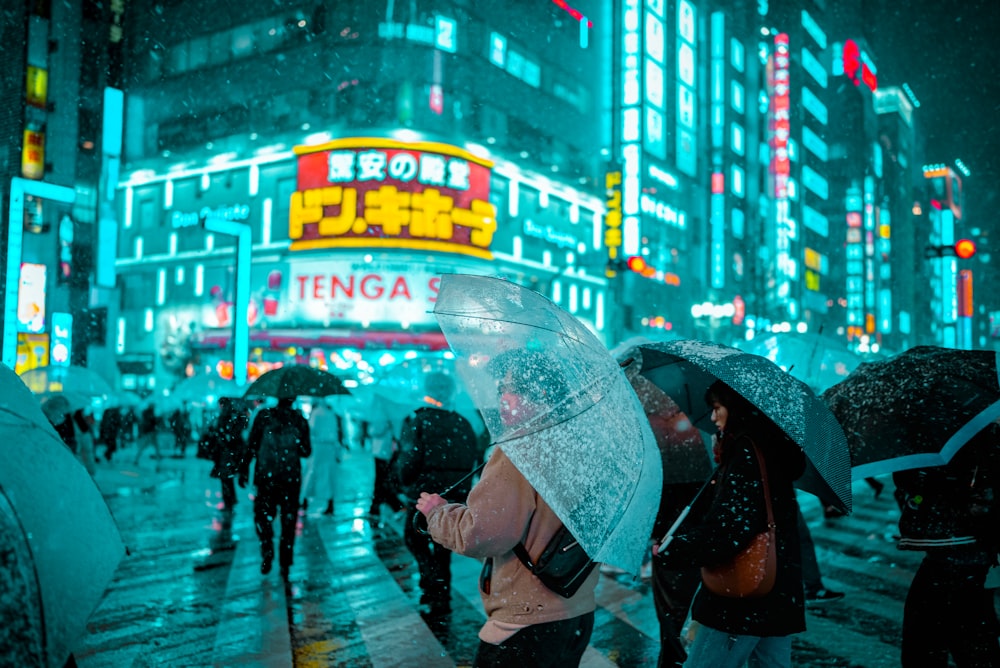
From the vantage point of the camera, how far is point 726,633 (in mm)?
3553

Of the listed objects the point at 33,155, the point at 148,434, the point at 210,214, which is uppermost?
the point at 210,214

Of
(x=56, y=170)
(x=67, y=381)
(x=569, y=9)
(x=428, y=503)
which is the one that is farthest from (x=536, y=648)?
(x=569, y=9)

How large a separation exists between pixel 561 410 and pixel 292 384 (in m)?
5.71

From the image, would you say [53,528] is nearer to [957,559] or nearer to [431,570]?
[957,559]

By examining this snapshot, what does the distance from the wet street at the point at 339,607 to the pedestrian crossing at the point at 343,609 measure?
1cm

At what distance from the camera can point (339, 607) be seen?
22.6ft

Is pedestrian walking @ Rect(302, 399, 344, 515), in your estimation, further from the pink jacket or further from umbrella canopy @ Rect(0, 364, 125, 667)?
umbrella canopy @ Rect(0, 364, 125, 667)

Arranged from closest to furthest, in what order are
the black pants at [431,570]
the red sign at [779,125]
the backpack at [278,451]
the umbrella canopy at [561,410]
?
the umbrella canopy at [561,410], the black pants at [431,570], the backpack at [278,451], the red sign at [779,125]

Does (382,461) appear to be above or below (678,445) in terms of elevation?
below

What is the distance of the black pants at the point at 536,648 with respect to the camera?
303 cm

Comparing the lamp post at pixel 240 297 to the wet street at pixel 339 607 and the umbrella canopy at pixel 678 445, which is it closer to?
the wet street at pixel 339 607

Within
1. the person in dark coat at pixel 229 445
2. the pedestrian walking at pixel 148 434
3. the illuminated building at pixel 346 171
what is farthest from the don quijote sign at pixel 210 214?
the person in dark coat at pixel 229 445

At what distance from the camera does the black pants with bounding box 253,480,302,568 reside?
24.9 feet

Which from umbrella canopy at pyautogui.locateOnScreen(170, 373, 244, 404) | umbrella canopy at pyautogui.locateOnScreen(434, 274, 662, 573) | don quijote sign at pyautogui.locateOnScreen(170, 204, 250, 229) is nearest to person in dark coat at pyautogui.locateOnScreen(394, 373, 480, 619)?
umbrella canopy at pyautogui.locateOnScreen(434, 274, 662, 573)
